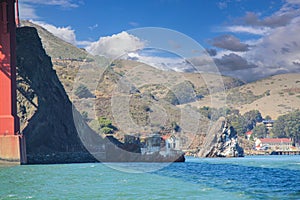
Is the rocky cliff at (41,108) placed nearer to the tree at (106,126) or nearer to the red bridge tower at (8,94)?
the red bridge tower at (8,94)

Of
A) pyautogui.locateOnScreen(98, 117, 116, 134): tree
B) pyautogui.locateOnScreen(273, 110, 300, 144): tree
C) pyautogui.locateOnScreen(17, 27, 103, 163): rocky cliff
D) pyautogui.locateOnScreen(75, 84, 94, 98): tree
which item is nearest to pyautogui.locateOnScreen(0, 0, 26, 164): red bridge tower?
pyautogui.locateOnScreen(17, 27, 103, 163): rocky cliff

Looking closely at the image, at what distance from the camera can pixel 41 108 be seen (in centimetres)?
6769

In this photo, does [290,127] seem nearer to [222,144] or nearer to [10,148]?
[222,144]

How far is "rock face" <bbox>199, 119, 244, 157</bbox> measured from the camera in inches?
→ 4434

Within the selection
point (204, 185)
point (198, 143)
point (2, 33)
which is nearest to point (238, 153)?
point (198, 143)

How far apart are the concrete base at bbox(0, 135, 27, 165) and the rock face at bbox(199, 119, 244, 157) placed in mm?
67601

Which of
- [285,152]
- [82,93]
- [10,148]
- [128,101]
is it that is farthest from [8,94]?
[285,152]

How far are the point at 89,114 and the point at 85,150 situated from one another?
97.7 feet

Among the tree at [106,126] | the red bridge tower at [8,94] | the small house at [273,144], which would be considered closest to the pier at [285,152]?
the small house at [273,144]

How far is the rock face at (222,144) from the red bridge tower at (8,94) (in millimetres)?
66058

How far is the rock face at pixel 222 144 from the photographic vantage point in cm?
11262

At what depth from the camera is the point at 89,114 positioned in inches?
4237

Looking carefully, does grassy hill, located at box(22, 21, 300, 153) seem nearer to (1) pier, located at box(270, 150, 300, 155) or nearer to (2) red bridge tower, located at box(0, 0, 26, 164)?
(1) pier, located at box(270, 150, 300, 155)

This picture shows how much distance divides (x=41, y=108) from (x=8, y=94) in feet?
55.9
